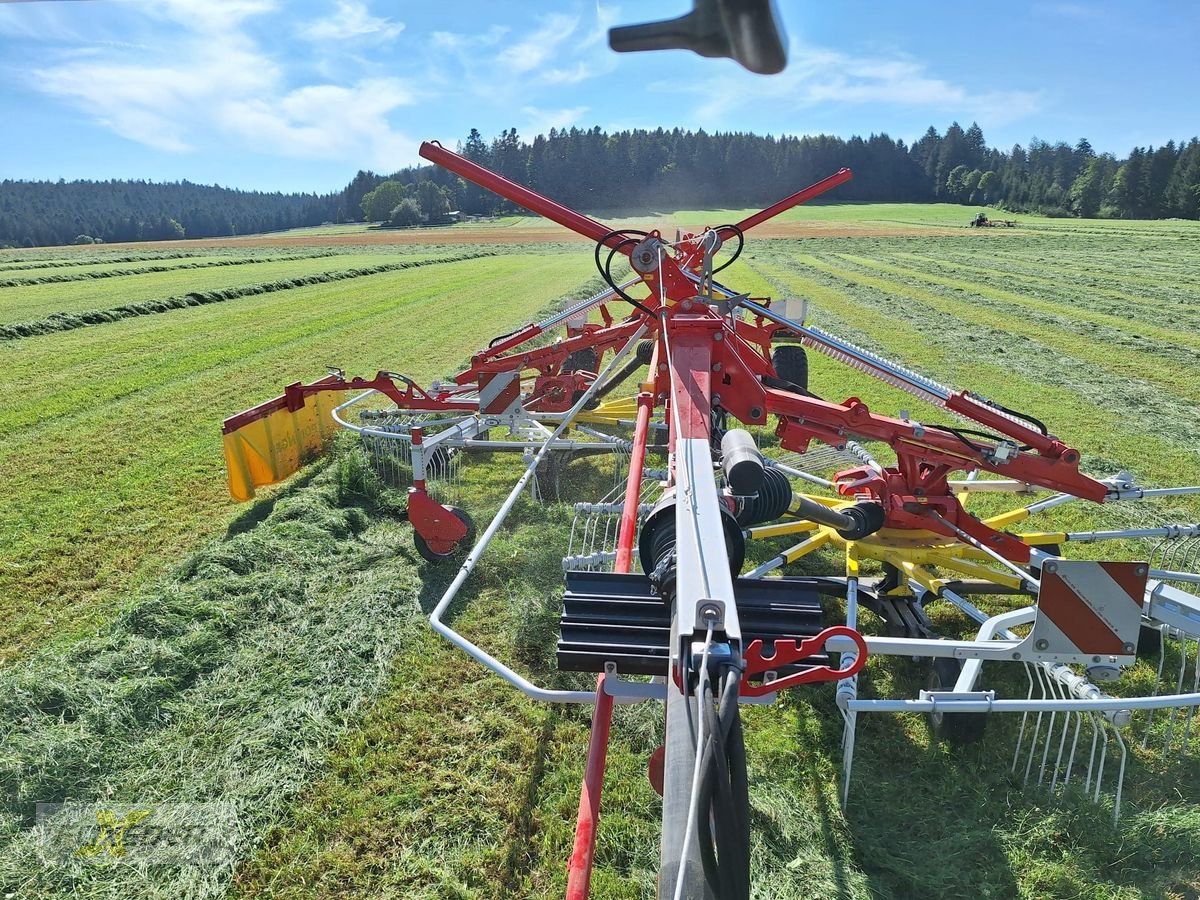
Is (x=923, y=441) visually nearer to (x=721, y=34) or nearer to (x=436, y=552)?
(x=436, y=552)

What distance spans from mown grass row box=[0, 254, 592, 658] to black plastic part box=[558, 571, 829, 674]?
172 inches

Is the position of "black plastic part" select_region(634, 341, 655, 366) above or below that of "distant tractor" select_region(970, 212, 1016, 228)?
below

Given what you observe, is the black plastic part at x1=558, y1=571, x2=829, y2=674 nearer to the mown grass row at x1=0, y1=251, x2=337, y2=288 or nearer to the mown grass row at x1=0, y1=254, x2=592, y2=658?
the mown grass row at x1=0, y1=254, x2=592, y2=658

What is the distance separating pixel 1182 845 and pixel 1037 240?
51.5 m

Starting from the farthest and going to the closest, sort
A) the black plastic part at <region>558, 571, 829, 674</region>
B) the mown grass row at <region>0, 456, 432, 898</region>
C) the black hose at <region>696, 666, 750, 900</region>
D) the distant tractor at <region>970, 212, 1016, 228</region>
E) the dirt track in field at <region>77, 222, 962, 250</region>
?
1. the distant tractor at <region>970, 212, 1016, 228</region>
2. the dirt track in field at <region>77, 222, 962, 250</region>
3. the mown grass row at <region>0, 456, 432, 898</region>
4. the black plastic part at <region>558, 571, 829, 674</region>
5. the black hose at <region>696, 666, 750, 900</region>

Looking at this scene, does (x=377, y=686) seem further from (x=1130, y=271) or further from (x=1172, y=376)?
(x=1130, y=271)

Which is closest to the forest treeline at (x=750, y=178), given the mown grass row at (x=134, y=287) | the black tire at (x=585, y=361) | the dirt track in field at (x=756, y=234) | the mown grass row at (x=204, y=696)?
the dirt track in field at (x=756, y=234)

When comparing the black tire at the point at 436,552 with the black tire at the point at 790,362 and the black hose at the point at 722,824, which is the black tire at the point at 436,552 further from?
the black tire at the point at 790,362

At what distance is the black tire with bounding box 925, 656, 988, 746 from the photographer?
12.2ft

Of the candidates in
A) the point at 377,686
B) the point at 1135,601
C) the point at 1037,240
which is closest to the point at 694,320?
the point at 1135,601

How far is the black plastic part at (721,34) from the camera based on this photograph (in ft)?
2.73

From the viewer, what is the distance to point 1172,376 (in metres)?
11.7

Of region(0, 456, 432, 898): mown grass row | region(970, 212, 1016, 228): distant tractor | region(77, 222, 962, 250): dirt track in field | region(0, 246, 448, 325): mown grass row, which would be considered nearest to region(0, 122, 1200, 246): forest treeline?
region(77, 222, 962, 250): dirt track in field
